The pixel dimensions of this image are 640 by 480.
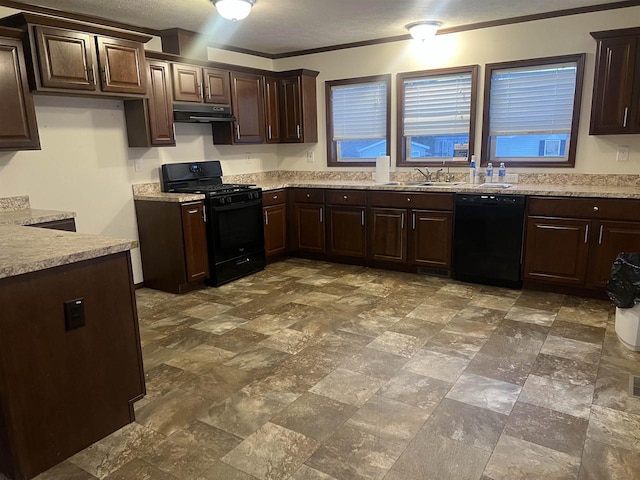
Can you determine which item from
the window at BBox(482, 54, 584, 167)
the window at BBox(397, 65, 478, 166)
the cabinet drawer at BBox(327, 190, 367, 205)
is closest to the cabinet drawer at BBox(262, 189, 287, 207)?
the cabinet drawer at BBox(327, 190, 367, 205)

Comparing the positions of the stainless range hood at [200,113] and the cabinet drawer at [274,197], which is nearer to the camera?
the stainless range hood at [200,113]

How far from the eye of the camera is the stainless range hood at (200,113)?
4.48 meters

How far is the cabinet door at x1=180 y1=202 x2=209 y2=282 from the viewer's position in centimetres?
422

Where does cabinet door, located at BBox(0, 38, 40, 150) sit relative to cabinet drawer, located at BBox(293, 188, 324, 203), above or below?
above

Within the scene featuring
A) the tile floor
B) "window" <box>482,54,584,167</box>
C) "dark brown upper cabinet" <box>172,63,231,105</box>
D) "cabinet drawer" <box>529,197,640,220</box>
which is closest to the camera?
the tile floor

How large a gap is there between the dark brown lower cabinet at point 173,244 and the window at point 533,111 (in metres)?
3.05

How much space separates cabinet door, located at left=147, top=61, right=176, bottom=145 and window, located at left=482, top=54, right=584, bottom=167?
317 cm

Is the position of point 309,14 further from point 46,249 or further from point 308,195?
point 46,249

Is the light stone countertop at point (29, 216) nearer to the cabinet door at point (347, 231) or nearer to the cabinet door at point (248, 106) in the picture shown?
the cabinet door at point (248, 106)

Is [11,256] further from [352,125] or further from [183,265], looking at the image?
[352,125]

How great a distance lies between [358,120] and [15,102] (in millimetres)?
3569

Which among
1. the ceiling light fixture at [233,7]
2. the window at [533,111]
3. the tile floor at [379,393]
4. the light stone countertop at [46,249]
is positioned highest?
the ceiling light fixture at [233,7]

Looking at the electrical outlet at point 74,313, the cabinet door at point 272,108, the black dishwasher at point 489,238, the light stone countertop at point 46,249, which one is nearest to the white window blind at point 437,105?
the black dishwasher at point 489,238

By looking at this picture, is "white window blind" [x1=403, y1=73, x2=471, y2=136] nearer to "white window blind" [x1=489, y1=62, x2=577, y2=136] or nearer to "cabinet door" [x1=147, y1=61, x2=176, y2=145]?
"white window blind" [x1=489, y1=62, x2=577, y2=136]
